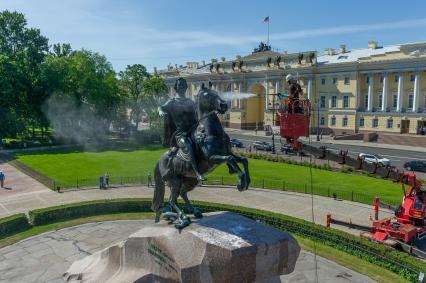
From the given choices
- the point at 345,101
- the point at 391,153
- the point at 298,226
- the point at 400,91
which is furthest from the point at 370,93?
the point at 298,226

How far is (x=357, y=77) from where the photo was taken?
64.2 m

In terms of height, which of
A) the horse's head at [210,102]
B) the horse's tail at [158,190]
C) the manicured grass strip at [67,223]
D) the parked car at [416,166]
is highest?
the horse's head at [210,102]

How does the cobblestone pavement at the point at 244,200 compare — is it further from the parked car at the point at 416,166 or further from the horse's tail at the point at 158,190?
the parked car at the point at 416,166

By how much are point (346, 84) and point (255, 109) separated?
2079 cm

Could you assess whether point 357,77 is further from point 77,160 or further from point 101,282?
point 101,282

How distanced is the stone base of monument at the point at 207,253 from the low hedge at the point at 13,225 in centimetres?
1054

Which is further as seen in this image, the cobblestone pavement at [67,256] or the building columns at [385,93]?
the building columns at [385,93]

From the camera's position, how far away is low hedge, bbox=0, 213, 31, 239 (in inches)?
818

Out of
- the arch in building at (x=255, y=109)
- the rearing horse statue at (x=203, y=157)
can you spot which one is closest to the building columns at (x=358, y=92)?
the arch in building at (x=255, y=109)

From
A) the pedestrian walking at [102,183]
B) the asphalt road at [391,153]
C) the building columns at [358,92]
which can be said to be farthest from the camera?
the building columns at [358,92]

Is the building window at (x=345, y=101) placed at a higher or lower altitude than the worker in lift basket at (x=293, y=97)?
higher

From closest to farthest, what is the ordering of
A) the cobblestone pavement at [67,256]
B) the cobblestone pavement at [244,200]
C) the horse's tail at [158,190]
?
the horse's tail at [158,190], the cobblestone pavement at [67,256], the cobblestone pavement at [244,200]

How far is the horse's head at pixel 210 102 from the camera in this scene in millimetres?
11578

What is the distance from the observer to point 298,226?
20.8 metres
